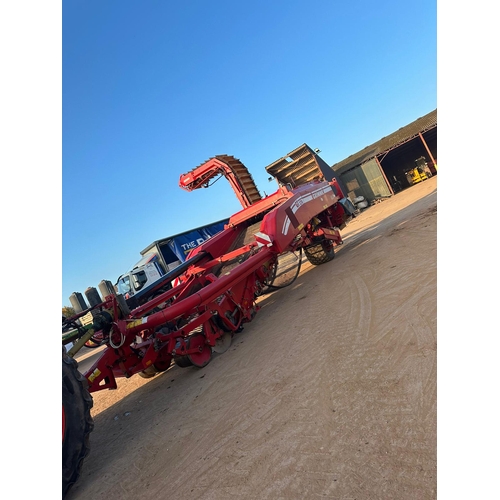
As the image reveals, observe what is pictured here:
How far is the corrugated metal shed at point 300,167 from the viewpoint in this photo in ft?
54.1

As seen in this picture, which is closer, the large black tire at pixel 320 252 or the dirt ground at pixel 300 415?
the dirt ground at pixel 300 415

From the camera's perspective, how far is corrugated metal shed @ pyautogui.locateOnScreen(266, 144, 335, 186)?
16.5m

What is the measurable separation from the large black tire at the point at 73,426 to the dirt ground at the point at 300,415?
233mm

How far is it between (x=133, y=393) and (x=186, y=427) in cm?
200

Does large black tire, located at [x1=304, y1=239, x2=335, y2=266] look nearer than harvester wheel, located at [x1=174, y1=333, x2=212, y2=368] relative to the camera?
No

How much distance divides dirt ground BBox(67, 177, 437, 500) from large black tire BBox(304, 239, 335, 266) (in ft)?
10.2

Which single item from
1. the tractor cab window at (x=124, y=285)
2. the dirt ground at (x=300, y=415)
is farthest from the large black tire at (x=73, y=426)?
the tractor cab window at (x=124, y=285)

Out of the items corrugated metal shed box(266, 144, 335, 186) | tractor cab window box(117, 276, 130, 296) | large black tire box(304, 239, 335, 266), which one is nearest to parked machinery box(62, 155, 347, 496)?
large black tire box(304, 239, 335, 266)

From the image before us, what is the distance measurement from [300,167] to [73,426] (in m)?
15.8

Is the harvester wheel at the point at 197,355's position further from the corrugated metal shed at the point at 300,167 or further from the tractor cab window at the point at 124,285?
the corrugated metal shed at the point at 300,167

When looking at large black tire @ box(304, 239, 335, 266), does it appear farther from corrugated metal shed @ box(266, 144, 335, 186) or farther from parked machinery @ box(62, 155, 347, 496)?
corrugated metal shed @ box(266, 144, 335, 186)

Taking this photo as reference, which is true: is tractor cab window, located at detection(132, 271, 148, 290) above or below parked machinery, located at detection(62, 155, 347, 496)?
above
